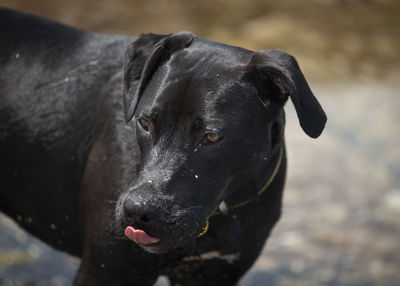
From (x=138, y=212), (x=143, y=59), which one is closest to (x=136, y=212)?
(x=138, y=212)

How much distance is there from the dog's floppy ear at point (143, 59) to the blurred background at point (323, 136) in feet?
8.47

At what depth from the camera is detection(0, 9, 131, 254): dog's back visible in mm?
3766

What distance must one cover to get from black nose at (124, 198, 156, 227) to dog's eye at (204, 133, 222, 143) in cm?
43

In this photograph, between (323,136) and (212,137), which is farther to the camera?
(323,136)

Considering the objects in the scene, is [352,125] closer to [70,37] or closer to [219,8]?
[219,8]

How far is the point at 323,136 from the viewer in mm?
→ 7398

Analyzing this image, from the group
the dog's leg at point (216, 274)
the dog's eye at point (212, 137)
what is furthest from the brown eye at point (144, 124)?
the dog's leg at point (216, 274)

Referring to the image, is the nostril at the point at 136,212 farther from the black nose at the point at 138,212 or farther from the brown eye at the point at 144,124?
the brown eye at the point at 144,124

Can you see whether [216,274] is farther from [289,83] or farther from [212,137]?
[289,83]

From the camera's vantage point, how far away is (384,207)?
21.6 feet

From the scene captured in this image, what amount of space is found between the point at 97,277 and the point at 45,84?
3.87 ft

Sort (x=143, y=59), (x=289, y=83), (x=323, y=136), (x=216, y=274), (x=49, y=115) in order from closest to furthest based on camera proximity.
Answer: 1. (x=289, y=83)
2. (x=143, y=59)
3. (x=216, y=274)
4. (x=49, y=115)
5. (x=323, y=136)

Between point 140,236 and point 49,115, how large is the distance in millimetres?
1210

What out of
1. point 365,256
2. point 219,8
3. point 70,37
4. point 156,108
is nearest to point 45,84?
point 70,37
